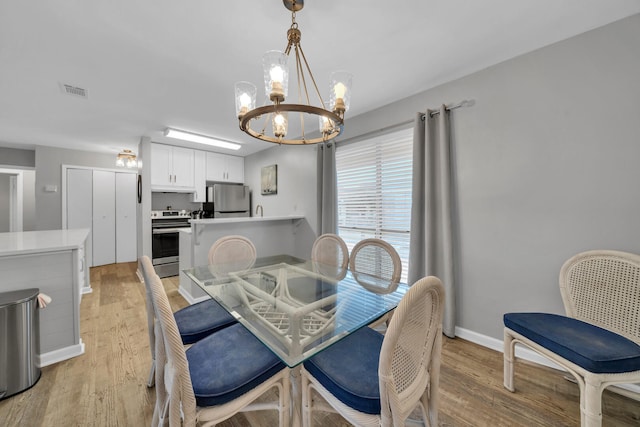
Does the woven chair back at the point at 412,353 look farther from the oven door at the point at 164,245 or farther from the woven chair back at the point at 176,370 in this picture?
the oven door at the point at 164,245

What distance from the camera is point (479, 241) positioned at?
214cm

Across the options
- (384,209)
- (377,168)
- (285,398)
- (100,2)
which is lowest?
(285,398)

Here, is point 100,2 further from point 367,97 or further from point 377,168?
point 377,168

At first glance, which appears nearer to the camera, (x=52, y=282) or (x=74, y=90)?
(x=52, y=282)

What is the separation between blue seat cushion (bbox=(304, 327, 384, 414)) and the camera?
0.93 meters

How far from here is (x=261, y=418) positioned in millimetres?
1398

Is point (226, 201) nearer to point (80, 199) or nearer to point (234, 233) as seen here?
point (234, 233)

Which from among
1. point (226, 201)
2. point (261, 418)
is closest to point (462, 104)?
point (261, 418)

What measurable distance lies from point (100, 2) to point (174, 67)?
0.66 m

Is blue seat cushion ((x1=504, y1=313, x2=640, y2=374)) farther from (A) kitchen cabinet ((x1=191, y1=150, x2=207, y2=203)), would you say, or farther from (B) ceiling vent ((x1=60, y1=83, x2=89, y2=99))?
(A) kitchen cabinet ((x1=191, y1=150, x2=207, y2=203))

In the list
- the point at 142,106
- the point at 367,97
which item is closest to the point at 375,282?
the point at 367,97

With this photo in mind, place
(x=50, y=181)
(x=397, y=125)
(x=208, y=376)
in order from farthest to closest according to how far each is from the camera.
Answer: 1. (x=50, y=181)
2. (x=397, y=125)
3. (x=208, y=376)

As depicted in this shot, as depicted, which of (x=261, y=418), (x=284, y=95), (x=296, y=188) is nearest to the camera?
(x=284, y=95)

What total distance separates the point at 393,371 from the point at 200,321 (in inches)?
49.9
